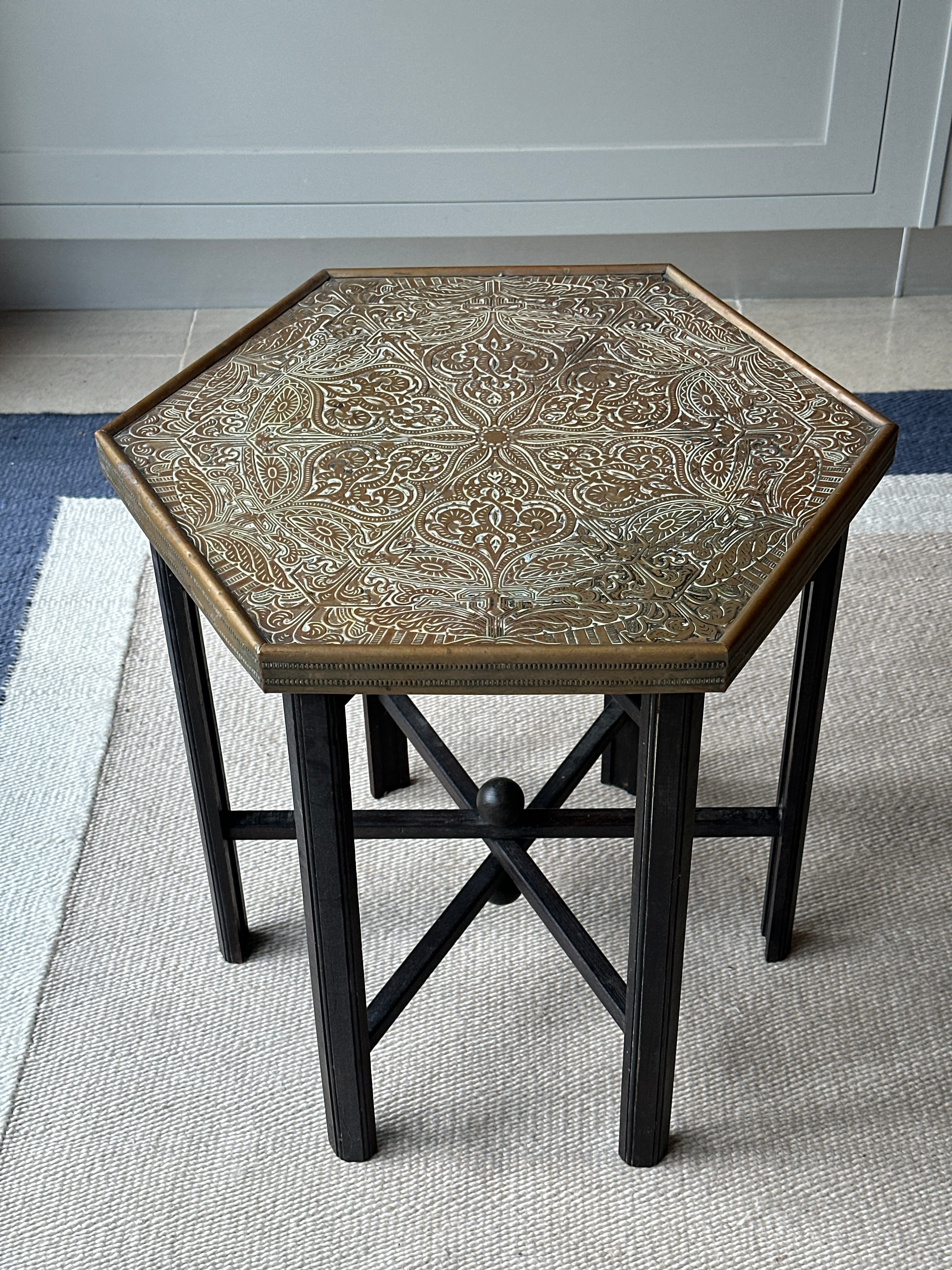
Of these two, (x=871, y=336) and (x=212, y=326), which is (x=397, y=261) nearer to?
(x=212, y=326)

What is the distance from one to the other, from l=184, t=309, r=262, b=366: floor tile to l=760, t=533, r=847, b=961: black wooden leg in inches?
56.5

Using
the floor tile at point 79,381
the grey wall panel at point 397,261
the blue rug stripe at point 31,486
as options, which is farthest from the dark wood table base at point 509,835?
the grey wall panel at point 397,261

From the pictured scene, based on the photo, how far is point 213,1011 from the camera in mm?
1108

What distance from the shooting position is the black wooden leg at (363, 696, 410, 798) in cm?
126

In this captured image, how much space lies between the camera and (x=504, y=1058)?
1.07 meters

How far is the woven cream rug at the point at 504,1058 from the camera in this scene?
3.09ft

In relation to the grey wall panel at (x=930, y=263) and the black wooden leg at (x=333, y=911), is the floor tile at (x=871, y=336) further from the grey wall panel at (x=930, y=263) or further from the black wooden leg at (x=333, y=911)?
the black wooden leg at (x=333, y=911)

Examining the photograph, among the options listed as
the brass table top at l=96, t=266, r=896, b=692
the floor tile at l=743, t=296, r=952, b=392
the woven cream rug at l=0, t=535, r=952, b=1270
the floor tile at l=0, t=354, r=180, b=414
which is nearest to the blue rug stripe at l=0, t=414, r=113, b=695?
the floor tile at l=0, t=354, r=180, b=414

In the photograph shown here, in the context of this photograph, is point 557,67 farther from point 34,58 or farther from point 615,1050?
point 615,1050

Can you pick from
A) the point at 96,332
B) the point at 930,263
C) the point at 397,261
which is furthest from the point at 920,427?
the point at 96,332

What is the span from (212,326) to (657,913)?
172 centimetres

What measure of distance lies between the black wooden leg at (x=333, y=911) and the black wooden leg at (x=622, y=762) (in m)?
0.43

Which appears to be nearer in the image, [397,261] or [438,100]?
[438,100]

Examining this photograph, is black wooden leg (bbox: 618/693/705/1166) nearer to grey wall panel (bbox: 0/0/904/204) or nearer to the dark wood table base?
the dark wood table base
